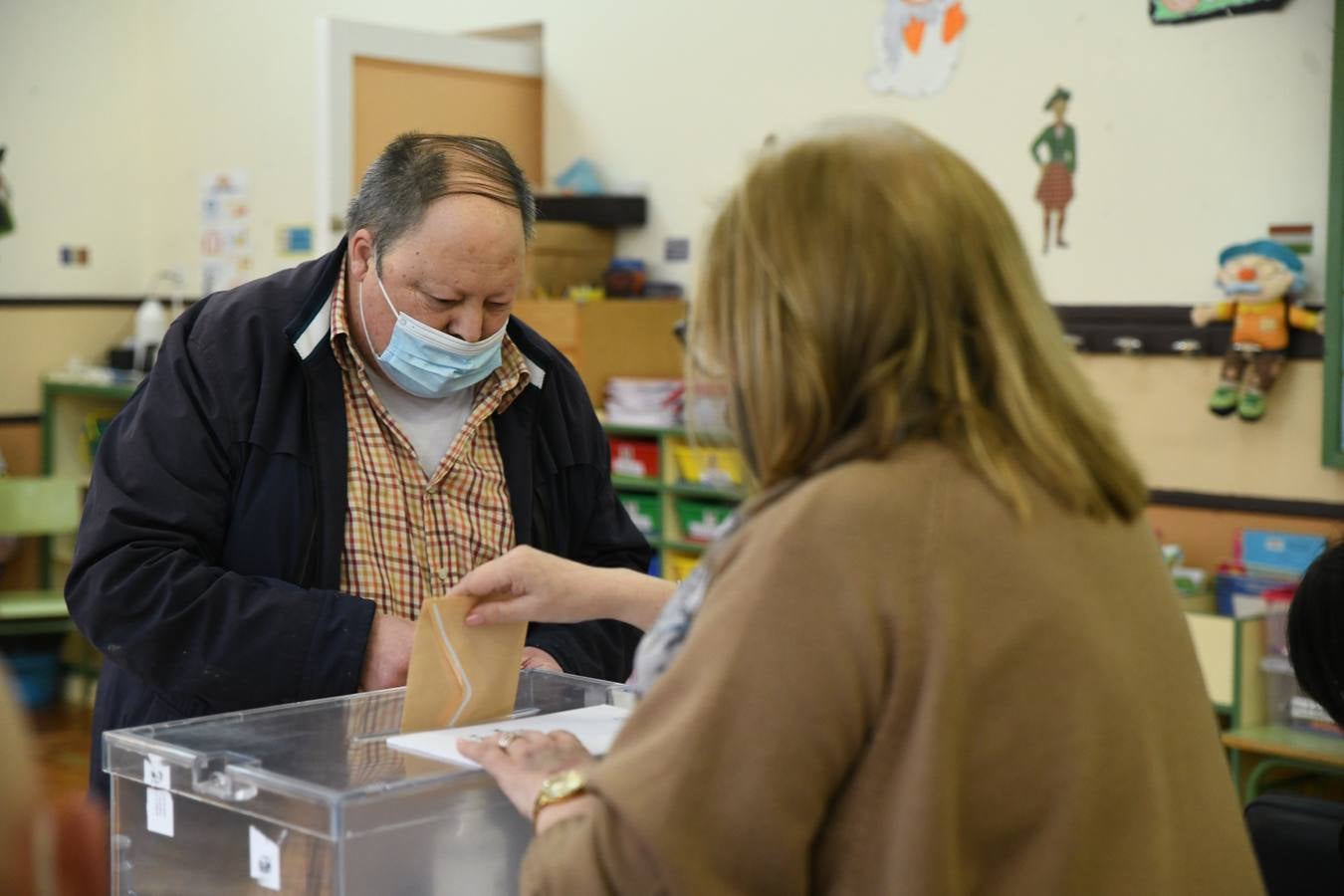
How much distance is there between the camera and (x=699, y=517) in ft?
14.2

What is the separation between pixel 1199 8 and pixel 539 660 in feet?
8.38

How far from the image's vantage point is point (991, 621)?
0.99 meters

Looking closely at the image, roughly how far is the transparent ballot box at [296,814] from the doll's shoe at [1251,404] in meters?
2.61

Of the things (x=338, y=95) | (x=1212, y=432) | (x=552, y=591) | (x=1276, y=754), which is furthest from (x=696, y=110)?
(x=552, y=591)

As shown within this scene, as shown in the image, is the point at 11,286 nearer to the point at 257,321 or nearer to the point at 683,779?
the point at 257,321

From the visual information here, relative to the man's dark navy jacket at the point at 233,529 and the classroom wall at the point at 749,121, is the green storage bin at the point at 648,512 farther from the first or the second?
the man's dark navy jacket at the point at 233,529

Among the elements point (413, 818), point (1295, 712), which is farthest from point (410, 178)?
point (1295, 712)

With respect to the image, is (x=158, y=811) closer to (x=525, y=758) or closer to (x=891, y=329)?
(x=525, y=758)

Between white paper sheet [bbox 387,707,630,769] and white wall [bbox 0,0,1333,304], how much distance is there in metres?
1.36

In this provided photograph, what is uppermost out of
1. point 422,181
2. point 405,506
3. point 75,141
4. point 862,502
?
point 75,141

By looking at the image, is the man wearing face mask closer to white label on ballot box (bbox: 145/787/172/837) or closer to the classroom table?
white label on ballot box (bbox: 145/787/172/837)

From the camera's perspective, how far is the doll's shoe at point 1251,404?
3516 millimetres

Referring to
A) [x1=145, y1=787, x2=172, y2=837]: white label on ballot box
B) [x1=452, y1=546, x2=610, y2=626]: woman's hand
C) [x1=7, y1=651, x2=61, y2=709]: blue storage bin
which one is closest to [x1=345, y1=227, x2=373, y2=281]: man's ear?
[x1=452, y1=546, x2=610, y2=626]: woman's hand

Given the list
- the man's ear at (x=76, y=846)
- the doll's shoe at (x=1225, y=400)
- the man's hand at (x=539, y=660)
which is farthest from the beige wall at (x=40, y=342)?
the man's ear at (x=76, y=846)
